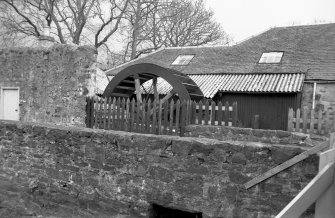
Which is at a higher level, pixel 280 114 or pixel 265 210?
pixel 280 114

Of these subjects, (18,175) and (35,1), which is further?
(35,1)

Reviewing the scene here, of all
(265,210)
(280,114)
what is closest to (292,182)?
(265,210)

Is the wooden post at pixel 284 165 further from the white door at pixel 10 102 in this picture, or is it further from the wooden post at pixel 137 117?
the white door at pixel 10 102

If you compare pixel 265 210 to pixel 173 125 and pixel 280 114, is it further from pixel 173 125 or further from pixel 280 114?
pixel 280 114

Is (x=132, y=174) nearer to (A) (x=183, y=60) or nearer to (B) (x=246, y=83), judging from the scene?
(B) (x=246, y=83)

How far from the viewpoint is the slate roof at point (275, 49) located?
52.9 ft

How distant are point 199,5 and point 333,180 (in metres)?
28.3

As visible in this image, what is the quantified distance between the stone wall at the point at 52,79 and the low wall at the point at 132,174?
3.91 meters

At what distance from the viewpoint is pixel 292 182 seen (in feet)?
11.2

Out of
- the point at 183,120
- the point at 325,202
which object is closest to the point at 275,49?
the point at 183,120

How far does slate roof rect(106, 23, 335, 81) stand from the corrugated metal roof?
0.30 metres

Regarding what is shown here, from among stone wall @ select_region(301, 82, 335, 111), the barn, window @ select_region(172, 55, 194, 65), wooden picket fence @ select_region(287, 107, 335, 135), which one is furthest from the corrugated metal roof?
wooden picket fence @ select_region(287, 107, 335, 135)

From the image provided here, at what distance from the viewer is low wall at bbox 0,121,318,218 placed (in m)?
3.57

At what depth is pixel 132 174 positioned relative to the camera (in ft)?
14.2
